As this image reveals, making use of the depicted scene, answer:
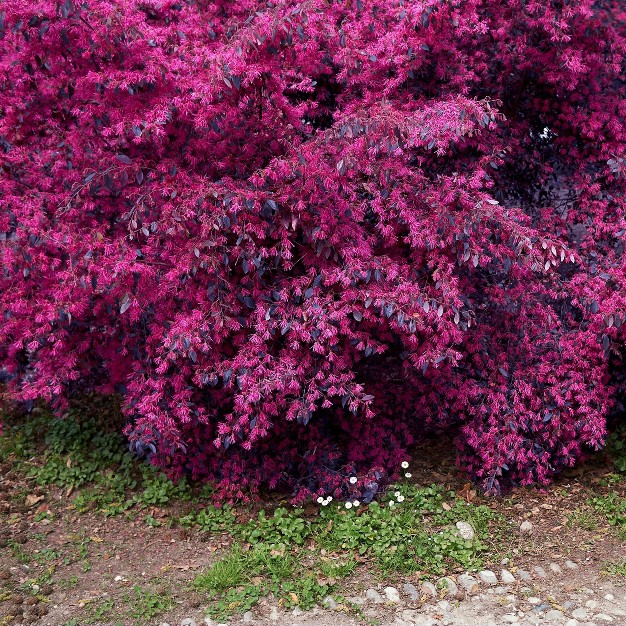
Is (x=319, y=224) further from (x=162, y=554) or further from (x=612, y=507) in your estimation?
(x=612, y=507)

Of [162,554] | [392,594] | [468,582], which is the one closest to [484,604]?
[468,582]

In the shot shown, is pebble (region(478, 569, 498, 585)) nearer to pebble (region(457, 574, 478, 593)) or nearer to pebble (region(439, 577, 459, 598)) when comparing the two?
pebble (region(457, 574, 478, 593))

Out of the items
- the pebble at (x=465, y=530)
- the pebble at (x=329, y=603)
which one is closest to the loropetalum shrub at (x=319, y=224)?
the pebble at (x=465, y=530)

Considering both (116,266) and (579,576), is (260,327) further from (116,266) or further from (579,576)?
(579,576)

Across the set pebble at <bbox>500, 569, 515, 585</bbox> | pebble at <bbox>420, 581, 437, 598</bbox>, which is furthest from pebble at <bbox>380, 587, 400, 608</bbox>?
pebble at <bbox>500, 569, 515, 585</bbox>

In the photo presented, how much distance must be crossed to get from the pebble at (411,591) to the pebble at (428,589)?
0.04 m

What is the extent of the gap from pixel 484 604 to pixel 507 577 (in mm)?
259

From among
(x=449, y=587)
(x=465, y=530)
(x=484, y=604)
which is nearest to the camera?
(x=484, y=604)

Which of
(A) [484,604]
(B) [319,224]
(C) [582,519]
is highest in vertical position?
(B) [319,224]

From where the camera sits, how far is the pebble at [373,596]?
3.61 m

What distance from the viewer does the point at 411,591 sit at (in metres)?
3.65

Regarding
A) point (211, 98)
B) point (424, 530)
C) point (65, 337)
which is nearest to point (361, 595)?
point (424, 530)

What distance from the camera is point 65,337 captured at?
4320 mm

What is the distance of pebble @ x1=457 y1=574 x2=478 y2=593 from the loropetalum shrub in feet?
2.34
